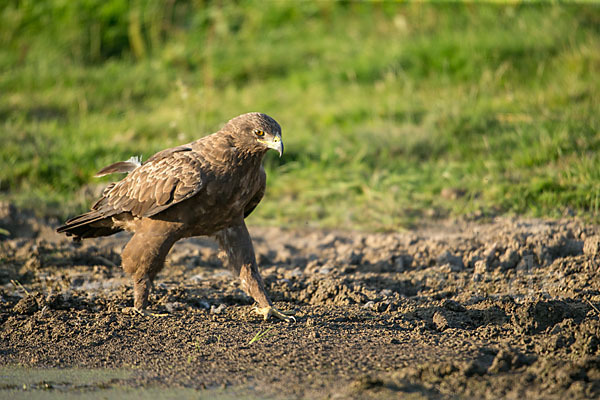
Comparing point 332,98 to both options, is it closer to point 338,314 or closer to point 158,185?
point 158,185

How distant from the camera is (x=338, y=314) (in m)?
4.89

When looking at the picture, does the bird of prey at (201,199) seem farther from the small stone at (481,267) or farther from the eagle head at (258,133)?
the small stone at (481,267)

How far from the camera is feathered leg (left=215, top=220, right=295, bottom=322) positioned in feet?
16.7

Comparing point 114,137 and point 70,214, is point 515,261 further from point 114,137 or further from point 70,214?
point 114,137

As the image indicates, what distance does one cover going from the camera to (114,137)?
29.2ft

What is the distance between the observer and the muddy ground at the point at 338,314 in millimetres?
3812

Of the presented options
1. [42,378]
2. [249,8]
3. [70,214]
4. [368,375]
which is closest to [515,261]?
[368,375]

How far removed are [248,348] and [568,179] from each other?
3956 millimetres

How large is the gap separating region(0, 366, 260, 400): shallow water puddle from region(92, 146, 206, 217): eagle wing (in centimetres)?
124

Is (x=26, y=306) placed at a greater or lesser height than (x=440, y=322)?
greater

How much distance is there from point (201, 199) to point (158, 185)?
337 mm

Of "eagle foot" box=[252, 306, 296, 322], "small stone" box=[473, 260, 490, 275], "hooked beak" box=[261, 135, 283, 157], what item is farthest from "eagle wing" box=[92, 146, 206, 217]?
"small stone" box=[473, 260, 490, 275]

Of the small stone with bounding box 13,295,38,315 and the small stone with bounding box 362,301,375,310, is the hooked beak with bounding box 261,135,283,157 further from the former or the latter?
the small stone with bounding box 13,295,38,315

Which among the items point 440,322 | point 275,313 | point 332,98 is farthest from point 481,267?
point 332,98
